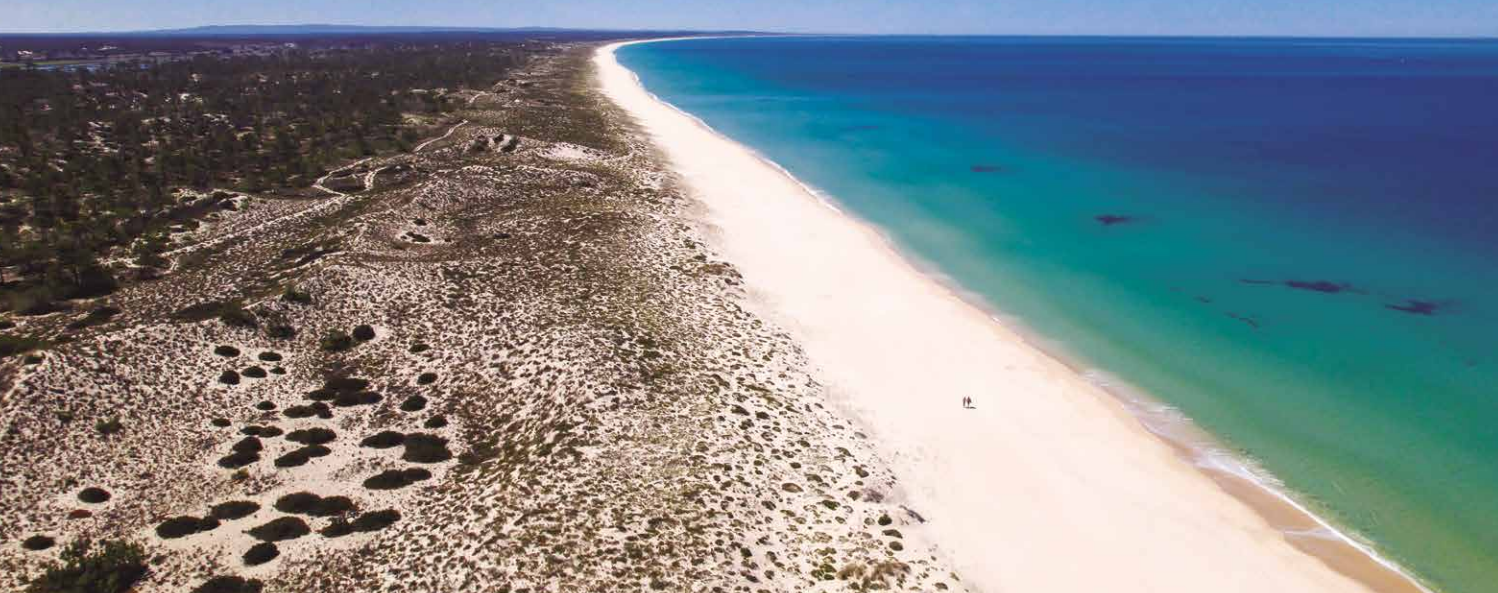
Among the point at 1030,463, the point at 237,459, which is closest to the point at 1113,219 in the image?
the point at 1030,463

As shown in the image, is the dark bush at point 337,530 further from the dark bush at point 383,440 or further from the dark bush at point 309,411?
the dark bush at point 309,411

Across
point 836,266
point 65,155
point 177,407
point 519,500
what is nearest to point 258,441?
point 177,407

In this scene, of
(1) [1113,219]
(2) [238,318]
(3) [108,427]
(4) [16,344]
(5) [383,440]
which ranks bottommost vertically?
(5) [383,440]

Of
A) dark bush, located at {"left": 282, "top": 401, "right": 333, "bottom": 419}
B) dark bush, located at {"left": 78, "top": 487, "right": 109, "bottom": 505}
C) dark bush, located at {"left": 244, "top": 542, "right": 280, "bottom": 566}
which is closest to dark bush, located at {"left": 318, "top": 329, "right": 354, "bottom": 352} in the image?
dark bush, located at {"left": 282, "top": 401, "right": 333, "bottom": 419}

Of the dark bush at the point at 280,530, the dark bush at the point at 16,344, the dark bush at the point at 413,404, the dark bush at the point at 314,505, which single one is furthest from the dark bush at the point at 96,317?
the dark bush at the point at 280,530

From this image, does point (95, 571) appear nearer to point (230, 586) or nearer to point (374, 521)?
point (230, 586)

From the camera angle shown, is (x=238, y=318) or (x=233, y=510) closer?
(x=233, y=510)
